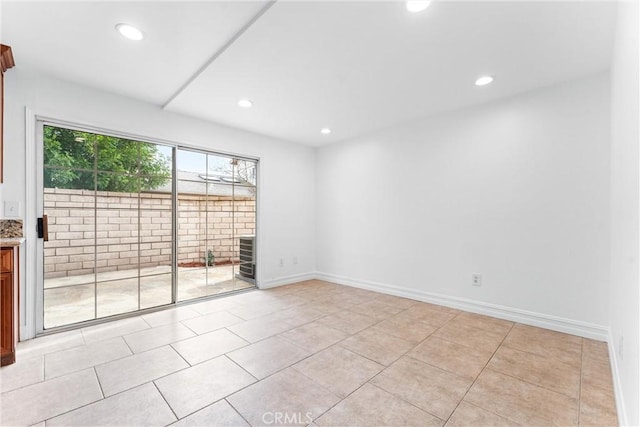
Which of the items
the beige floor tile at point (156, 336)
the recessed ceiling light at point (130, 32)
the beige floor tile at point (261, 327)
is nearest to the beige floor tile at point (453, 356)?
the beige floor tile at point (261, 327)

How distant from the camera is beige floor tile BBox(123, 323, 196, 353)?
8.05ft

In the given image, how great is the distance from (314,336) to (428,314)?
1.45m

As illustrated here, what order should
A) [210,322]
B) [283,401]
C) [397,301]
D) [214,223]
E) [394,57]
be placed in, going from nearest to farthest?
[283,401] → [394,57] → [210,322] → [397,301] → [214,223]

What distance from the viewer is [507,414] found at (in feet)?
5.29

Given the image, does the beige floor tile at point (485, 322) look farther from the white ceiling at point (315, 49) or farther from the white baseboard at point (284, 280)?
the white baseboard at point (284, 280)

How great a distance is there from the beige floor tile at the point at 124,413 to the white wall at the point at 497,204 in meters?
3.14

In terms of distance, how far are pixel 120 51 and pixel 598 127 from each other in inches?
168

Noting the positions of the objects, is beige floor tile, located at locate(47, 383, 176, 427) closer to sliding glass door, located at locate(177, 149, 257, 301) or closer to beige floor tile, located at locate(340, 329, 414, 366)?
beige floor tile, located at locate(340, 329, 414, 366)

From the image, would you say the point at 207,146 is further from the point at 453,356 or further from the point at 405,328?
the point at 453,356

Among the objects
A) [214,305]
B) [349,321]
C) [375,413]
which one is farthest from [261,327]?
[375,413]

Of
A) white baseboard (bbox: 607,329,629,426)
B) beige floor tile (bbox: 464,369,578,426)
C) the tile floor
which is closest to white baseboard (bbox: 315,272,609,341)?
the tile floor

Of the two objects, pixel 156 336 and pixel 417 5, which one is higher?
pixel 417 5

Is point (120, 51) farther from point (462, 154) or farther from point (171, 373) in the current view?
point (462, 154)

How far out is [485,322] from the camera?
3025 mm
